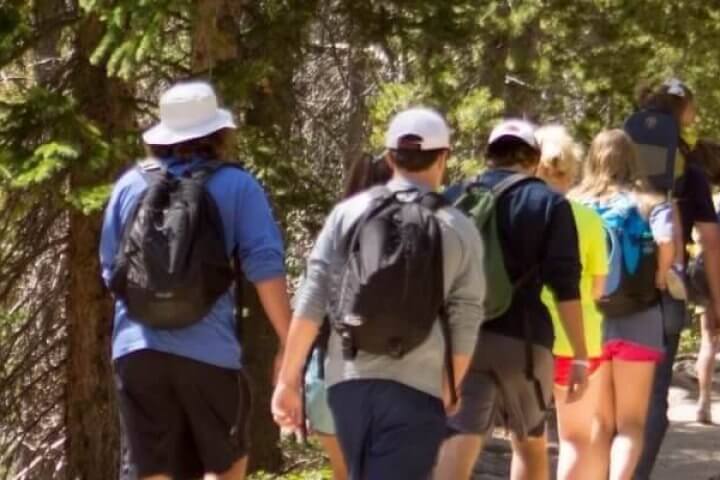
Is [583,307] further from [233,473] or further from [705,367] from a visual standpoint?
[705,367]

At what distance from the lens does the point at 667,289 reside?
26.6ft

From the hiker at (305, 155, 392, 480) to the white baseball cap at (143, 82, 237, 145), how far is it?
98 centimetres

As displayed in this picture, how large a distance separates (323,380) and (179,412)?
0.80m

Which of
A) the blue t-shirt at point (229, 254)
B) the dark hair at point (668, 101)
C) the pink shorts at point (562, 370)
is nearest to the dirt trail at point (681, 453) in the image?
the dark hair at point (668, 101)

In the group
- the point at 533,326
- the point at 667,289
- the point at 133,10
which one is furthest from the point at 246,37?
the point at 533,326

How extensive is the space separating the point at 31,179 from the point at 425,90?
18.1 ft

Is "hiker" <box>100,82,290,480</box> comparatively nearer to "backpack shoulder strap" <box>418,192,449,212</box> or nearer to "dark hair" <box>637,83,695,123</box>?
"backpack shoulder strap" <box>418,192,449,212</box>

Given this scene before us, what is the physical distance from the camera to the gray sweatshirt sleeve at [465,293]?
545 cm

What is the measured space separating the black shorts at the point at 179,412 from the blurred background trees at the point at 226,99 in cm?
378

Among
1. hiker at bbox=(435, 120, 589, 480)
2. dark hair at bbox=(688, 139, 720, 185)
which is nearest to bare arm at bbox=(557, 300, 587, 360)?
hiker at bbox=(435, 120, 589, 480)

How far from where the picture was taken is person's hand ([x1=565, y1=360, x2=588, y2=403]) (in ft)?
21.5

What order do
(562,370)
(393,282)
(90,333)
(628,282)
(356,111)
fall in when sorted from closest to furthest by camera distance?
(393,282) < (562,370) < (628,282) < (90,333) < (356,111)

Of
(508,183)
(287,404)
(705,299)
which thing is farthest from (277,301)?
(705,299)

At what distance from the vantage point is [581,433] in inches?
293
